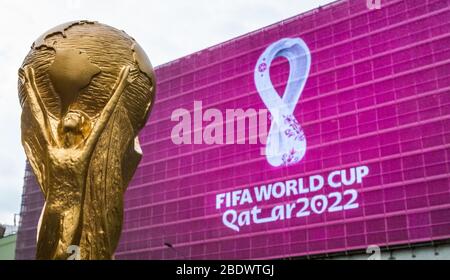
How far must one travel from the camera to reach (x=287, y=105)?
1420 inches

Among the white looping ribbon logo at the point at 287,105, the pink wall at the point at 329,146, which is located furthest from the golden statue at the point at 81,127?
the white looping ribbon logo at the point at 287,105

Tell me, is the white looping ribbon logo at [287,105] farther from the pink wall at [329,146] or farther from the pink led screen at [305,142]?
the pink wall at [329,146]

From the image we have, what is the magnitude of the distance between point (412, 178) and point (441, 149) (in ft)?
6.54

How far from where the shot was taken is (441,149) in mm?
29984

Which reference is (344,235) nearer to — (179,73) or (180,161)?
(180,161)

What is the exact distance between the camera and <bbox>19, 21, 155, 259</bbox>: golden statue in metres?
6.46

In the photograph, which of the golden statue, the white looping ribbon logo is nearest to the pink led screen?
the white looping ribbon logo

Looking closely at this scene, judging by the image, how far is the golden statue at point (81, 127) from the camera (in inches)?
254

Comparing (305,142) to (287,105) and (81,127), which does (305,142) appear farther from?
(81,127)

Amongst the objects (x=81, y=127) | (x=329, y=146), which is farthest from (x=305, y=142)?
(x=81, y=127)

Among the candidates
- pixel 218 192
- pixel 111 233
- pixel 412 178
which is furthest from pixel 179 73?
pixel 111 233

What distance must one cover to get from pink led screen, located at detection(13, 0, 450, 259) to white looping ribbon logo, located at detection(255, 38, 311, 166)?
7 centimetres

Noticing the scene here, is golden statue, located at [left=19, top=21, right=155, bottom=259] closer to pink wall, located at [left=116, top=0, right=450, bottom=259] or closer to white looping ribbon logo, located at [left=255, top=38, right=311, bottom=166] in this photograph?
pink wall, located at [left=116, top=0, right=450, bottom=259]

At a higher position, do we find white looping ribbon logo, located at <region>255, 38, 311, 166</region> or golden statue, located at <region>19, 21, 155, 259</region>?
white looping ribbon logo, located at <region>255, 38, 311, 166</region>
